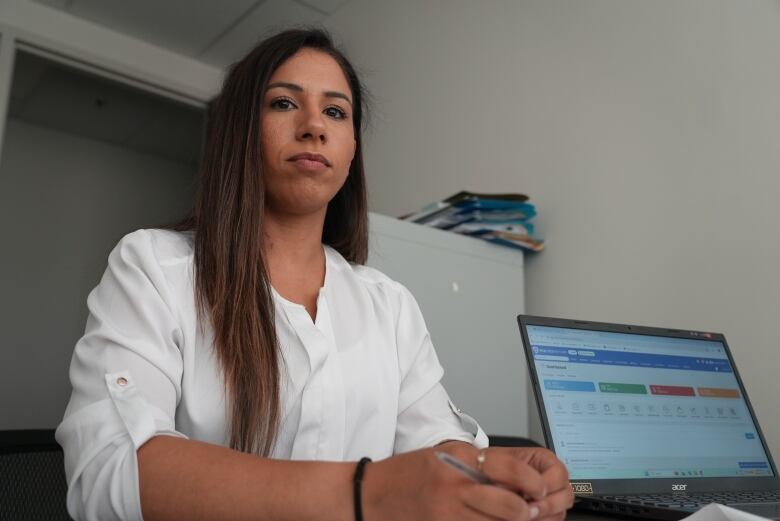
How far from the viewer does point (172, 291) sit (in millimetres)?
789

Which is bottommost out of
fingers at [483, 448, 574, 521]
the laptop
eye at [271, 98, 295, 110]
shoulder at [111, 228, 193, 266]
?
fingers at [483, 448, 574, 521]

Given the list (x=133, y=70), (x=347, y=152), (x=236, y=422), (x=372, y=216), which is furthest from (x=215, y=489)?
(x=133, y=70)

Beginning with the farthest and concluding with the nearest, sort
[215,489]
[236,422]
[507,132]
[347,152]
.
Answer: [507,132]
[347,152]
[236,422]
[215,489]

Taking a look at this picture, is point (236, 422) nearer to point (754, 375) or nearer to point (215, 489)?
point (215, 489)

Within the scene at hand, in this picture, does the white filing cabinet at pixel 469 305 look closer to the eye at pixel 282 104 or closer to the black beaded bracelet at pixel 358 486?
the eye at pixel 282 104

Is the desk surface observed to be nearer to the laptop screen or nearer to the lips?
the laptop screen

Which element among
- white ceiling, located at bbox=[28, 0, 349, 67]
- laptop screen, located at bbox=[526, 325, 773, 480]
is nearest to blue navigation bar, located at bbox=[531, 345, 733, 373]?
laptop screen, located at bbox=[526, 325, 773, 480]

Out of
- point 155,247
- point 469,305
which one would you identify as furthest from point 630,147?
point 155,247

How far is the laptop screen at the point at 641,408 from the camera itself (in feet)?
2.76

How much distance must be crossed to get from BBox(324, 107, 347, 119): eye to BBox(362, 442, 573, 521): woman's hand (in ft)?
2.06

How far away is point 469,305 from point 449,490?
111cm

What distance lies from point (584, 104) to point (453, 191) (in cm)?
49

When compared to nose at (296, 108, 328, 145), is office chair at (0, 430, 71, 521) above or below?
below

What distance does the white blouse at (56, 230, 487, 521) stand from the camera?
0.61 metres
